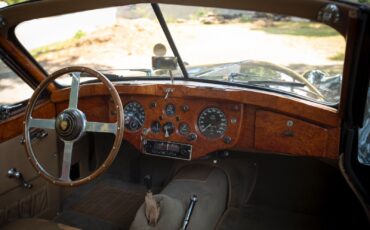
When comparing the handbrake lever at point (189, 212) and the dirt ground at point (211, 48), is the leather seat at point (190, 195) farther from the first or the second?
the dirt ground at point (211, 48)

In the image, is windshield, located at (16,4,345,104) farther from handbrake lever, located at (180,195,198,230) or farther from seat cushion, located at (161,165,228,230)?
handbrake lever, located at (180,195,198,230)

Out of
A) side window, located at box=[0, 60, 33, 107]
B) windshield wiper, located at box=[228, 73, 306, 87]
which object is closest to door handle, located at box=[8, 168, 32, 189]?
side window, located at box=[0, 60, 33, 107]

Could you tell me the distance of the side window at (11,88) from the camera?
110 inches

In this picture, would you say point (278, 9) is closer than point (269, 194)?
Yes

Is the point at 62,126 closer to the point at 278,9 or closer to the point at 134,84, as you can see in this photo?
the point at 134,84

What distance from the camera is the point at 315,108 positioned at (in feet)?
7.75

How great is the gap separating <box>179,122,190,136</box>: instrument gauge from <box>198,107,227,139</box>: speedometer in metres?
0.08

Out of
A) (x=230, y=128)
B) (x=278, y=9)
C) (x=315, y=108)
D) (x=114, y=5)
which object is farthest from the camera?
(x=230, y=128)

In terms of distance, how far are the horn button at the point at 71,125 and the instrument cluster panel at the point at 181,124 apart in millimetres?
626

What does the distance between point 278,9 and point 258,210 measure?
1756 millimetres

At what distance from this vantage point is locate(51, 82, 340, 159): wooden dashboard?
7.91 feet

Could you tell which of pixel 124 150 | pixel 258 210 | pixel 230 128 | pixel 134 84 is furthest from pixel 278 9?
pixel 124 150

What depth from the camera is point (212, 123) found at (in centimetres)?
270

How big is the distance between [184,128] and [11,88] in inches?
50.6
